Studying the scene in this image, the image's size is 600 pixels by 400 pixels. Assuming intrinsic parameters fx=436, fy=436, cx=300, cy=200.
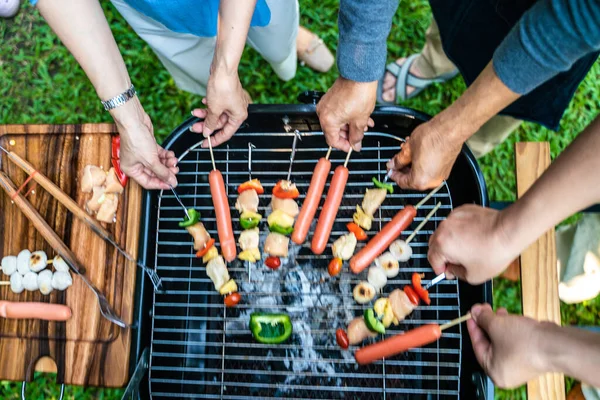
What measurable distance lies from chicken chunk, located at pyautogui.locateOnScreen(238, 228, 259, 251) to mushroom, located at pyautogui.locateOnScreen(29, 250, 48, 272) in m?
1.07

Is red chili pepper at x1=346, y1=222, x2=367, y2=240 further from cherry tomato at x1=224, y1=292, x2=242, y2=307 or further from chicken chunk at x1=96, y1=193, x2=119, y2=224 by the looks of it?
chicken chunk at x1=96, y1=193, x2=119, y2=224

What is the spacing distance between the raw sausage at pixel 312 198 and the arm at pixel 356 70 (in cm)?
13

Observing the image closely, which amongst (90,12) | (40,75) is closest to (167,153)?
(90,12)

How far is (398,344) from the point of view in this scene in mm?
2141

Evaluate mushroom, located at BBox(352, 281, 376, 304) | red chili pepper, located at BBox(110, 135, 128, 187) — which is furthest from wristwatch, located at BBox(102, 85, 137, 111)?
mushroom, located at BBox(352, 281, 376, 304)

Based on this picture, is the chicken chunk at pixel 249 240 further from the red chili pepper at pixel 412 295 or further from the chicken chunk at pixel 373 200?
the red chili pepper at pixel 412 295

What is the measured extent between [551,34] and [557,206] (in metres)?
0.63

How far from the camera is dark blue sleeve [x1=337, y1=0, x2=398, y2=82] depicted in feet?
5.95

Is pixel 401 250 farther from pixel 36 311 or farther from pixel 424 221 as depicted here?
pixel 36 311

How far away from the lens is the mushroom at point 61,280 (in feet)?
7.61

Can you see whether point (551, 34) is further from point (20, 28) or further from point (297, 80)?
point (20, 28)

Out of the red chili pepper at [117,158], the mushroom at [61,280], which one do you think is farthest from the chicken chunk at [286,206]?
the mushroom at [61,280]

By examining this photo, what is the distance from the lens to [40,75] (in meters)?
3.93

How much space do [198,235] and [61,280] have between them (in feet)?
2.49
